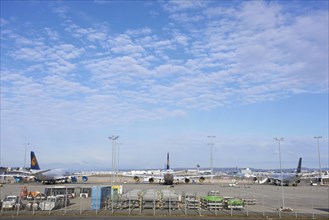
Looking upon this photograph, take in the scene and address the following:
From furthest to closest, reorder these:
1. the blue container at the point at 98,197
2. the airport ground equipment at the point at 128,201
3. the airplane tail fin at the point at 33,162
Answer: the airplane tail fin at the point at 33,162 → the airport ground equipment at the point at 128,201 → the blue container at the point at 98,197

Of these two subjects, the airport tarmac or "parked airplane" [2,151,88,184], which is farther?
"parked airplane" [2,151,88,184]

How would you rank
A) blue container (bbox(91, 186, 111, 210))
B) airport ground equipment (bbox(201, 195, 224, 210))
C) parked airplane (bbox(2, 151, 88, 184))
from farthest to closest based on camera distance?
parked airplane (bbox(2, 151, 88, 184)) < airport ground equipment (bbox(201, 195, 224, 210)) < blue container (bbox(91, 186, 111, 210))

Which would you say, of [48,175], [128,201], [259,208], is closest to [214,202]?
[259,208]

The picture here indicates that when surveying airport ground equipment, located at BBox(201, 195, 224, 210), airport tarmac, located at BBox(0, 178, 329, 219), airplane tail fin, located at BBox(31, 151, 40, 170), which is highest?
airplane tail fin, located at BBox(31, 151, 40, 170)

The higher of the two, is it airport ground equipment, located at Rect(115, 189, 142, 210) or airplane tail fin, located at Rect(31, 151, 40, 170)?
airplane tail fin, located at Rect(31, 151, 40, 170)

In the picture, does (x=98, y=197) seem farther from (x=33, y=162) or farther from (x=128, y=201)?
(x=33, y=162)

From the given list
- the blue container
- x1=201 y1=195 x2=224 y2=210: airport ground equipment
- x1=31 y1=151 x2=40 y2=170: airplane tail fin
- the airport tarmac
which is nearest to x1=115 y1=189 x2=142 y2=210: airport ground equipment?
the blue container

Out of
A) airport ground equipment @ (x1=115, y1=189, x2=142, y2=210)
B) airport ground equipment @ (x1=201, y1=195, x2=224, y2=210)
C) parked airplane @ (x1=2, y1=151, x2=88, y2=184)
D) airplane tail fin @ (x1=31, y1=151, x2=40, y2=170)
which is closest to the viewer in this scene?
airport ground equipment @ (x1=201, y1=195, x2=224, y2=210)

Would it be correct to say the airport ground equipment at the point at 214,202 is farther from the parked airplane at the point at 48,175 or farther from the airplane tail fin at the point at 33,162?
the airplane tail fin at the point at 33,162

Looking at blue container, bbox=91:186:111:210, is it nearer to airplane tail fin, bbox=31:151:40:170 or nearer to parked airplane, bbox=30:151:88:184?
parked airplane, bbox=30:151:88:184

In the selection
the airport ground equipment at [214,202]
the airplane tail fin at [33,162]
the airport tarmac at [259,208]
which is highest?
the airplane tail fin at [33,162]

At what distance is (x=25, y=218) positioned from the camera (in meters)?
30.7

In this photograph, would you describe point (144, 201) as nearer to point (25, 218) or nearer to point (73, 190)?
point (25, 218)

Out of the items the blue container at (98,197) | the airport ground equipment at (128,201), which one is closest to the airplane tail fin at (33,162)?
the airport ground equipment at (128,201)
